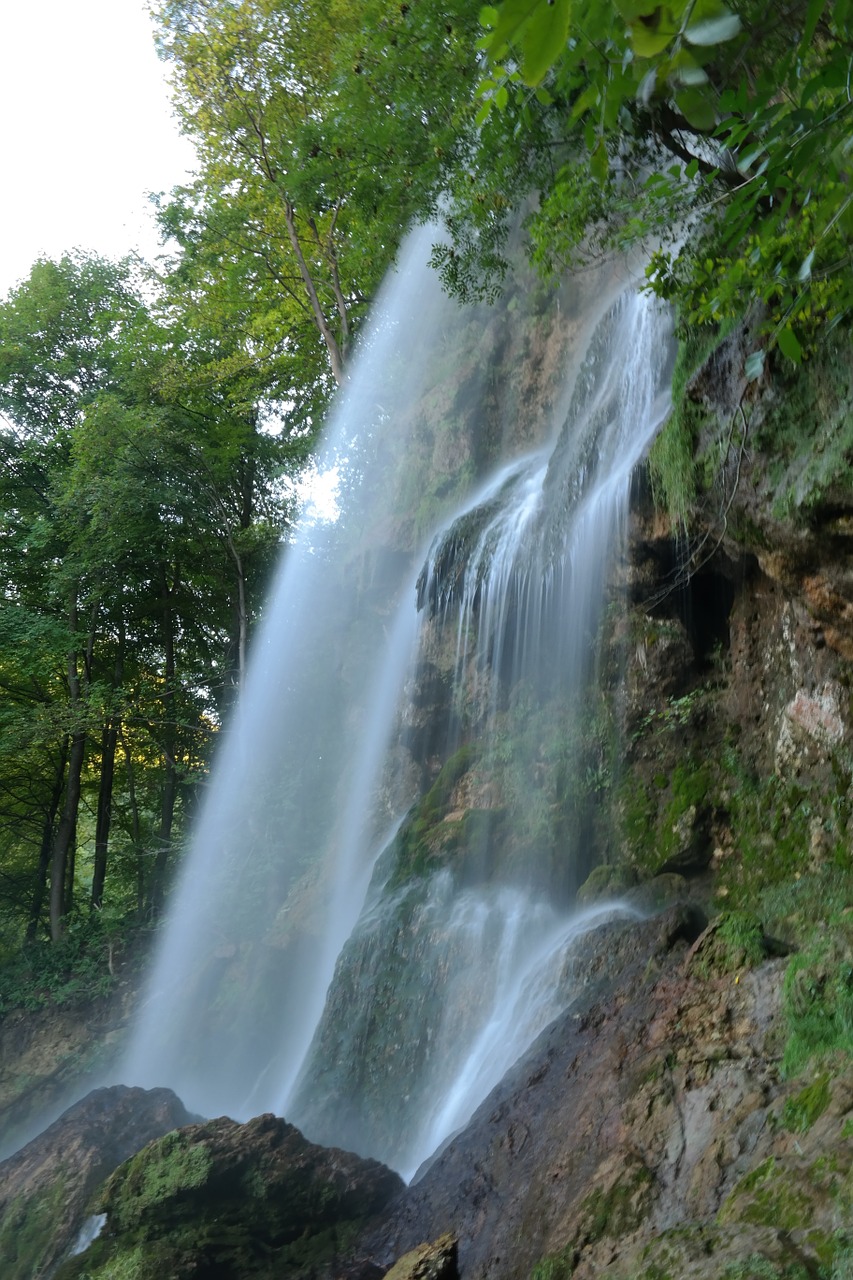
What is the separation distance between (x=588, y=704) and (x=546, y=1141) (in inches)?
200

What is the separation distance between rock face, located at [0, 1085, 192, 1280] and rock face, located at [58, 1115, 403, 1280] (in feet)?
3.99

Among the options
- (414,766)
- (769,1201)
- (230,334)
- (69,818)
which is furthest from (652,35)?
(69,818)

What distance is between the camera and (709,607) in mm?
8227

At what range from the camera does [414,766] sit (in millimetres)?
13703

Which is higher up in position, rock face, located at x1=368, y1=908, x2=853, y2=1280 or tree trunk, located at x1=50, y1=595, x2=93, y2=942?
tree trunk, located at x1=50, y1=595, x2=93, y2=942

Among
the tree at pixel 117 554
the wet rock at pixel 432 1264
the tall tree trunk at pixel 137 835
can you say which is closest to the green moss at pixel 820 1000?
the wet rock at pixel 432 1264

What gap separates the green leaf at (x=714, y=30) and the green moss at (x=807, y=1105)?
3.70m

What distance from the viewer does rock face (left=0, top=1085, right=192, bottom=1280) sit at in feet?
24.7

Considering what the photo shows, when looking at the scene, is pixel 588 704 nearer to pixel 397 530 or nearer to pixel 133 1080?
pixel 397 530

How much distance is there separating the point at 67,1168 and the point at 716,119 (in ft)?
32.4

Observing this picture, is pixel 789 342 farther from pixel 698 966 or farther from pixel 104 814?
pixel 104 814

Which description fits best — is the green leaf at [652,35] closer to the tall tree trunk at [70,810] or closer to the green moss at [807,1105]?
the green moss at [807,1105]

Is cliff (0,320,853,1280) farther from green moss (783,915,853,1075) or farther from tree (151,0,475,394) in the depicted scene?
tree (151,0,475,394)

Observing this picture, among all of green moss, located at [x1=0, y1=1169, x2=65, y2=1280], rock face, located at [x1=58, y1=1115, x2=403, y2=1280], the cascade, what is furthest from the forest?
green moss, located at [x1=0, y1=1169, x2=65, y2=1280]
